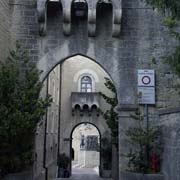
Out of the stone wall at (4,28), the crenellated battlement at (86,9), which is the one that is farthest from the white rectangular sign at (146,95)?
the stone wall at (4,28)

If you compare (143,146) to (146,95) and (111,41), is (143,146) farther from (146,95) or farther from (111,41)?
(111,41)

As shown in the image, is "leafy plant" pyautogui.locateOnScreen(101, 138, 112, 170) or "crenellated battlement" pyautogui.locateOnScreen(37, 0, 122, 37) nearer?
"crenellated battlement" pyautogui.locateOnScreen(37, 0, 122, 37)

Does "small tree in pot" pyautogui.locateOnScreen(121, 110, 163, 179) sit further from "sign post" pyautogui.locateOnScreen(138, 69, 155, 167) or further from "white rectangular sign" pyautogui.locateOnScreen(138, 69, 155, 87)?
"white rectangular sign" pyautogui.locateOnScreen(138, 69, 155, 87)

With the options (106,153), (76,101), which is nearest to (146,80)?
(106,153)

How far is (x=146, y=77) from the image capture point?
Result: 10805 millimetres

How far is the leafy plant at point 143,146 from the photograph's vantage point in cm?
1001

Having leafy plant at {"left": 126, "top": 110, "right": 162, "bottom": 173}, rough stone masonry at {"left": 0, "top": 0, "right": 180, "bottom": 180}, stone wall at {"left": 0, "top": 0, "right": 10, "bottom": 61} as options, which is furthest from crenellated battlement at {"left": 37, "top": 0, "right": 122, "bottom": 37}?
leafy plant at {"left": 126, "top": 110, "right": 162, "bottom": 173}

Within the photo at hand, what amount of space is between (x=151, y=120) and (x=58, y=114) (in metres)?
12.2

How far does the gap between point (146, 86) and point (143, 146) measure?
1769 mm

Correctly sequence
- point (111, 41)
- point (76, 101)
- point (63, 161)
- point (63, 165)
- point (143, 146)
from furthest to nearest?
1. point (76, 101)
2. point (63, 161)
3. point (63, 165)
4. point (111, 41)
5. point (143, 146)

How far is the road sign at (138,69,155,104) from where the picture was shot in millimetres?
10742

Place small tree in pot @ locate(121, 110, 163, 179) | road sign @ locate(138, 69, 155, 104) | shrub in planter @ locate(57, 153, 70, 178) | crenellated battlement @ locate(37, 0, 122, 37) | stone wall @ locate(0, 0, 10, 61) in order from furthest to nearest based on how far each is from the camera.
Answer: shrub in planter @ locate(57, 153, 70, 178) < road sign @ locate(138, 69, 155, 104) < crenellated battlement @ locate(37, 0, 122, 37) < stone wall @ locate(0, 0, 10, 61) < small tree in pot @ locate(121, 110, 163, 179)

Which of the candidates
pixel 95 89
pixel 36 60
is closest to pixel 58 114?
pixel 95 89

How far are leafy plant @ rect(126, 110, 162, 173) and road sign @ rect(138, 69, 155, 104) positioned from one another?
17.4 inches
